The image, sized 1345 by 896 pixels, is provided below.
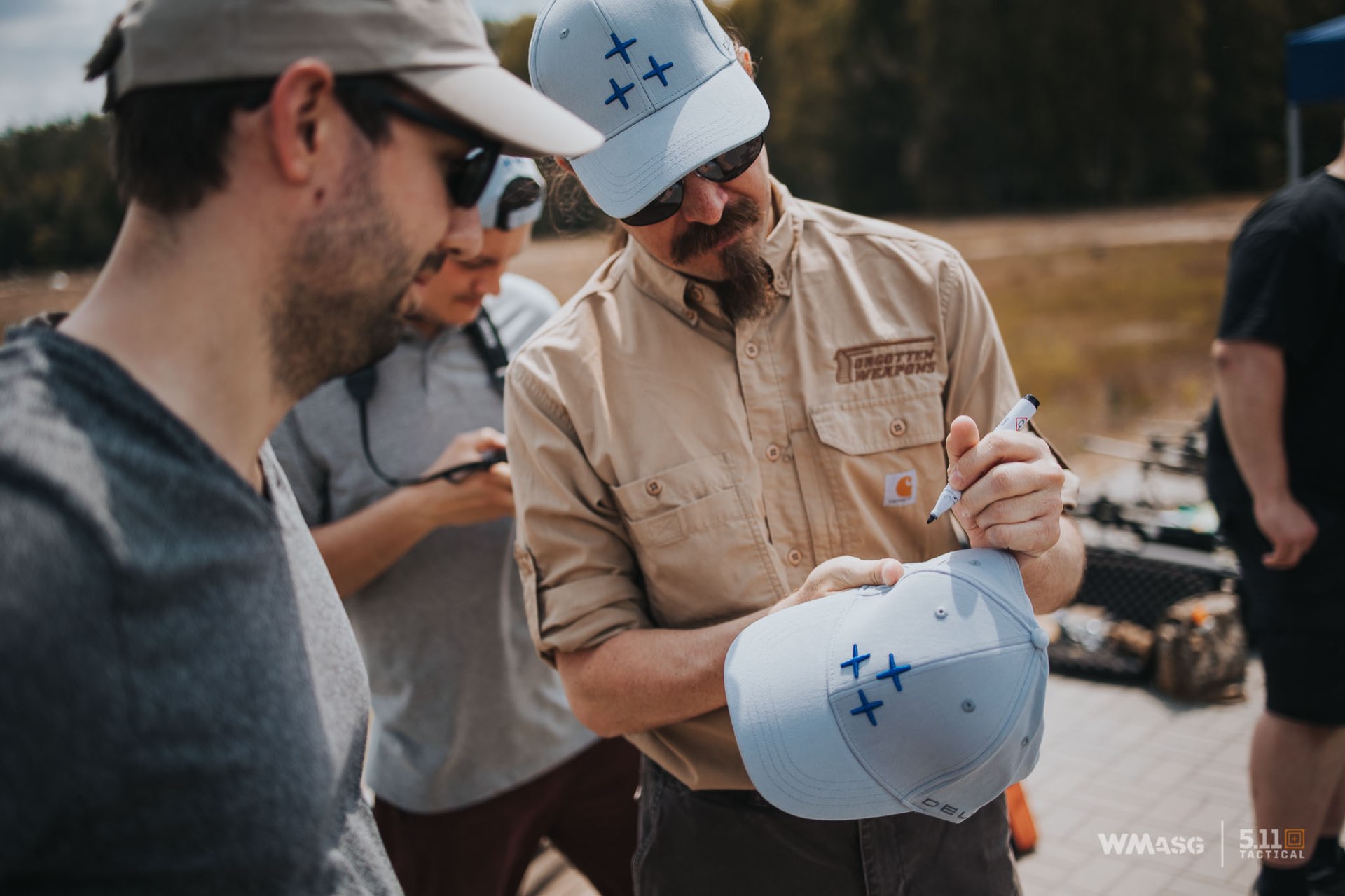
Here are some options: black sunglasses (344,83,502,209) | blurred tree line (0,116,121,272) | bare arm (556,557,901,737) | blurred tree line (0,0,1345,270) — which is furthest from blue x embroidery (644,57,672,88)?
blurred tree line (0,0,1345,270)

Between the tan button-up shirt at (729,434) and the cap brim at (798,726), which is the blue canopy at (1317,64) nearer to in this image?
the tan button-up shirt at (729,434)

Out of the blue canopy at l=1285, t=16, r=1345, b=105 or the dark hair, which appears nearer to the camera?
the dark hair

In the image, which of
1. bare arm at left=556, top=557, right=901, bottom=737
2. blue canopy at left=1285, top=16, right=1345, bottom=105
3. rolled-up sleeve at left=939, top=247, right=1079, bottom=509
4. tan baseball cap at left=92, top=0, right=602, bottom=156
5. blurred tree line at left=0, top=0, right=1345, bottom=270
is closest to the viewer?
tan baseball cap at left=92, top=0, right=602, bottom=156

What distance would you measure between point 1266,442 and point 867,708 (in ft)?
7.30

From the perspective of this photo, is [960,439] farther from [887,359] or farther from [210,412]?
[210,412]

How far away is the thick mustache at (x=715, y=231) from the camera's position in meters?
1.83

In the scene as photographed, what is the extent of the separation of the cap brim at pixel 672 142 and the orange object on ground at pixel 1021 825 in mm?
2710

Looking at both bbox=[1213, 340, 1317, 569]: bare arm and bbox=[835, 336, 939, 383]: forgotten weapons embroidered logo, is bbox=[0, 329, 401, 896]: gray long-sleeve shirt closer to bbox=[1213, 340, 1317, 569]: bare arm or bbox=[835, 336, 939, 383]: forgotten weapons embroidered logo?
bbox=[835, 336, 939, 383]: forgotten weapons embroidered logo

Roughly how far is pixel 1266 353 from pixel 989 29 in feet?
172

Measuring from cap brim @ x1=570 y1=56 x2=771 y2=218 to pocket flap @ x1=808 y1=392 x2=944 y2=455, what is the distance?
490 millimetres

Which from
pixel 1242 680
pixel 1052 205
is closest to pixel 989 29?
pixel 1052 205

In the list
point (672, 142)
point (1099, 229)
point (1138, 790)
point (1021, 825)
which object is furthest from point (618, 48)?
point (1099, 229)

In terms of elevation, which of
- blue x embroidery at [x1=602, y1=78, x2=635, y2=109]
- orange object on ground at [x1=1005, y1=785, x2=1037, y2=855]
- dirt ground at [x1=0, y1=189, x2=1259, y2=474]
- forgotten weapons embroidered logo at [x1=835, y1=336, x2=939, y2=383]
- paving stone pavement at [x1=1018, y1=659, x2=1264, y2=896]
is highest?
blue x embroidery at [x1=602, y1=78, x2=635, y2=109]

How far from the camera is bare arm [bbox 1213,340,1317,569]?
2.97 metres
